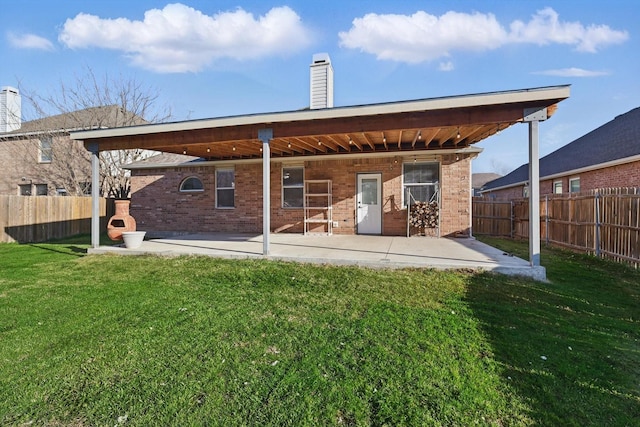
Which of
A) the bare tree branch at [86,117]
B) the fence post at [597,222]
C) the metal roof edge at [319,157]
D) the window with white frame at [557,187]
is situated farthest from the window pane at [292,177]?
the window with white frame at [557,187]

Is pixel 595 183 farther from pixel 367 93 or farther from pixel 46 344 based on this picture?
pixel 46 344

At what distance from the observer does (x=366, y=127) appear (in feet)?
20.8

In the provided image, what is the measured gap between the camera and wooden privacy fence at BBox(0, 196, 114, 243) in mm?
11195

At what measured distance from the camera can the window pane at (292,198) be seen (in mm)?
11125

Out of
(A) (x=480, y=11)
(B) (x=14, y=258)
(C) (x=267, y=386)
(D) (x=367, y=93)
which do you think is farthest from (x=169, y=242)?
(D) (x=367, y=93)

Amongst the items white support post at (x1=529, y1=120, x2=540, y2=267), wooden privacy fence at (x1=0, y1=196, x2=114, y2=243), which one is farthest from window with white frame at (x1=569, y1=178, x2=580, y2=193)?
wooden privacy fence at (x1=0, y1=196, x2=114, y2=243)

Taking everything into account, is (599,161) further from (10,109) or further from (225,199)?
(10,109)

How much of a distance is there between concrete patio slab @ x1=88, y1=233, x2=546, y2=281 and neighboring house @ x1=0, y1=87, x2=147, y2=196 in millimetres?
10386

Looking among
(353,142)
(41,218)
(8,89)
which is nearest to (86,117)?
(8,89)

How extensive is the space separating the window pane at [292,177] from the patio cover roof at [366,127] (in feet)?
4.01

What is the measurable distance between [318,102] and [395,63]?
5.18 metres

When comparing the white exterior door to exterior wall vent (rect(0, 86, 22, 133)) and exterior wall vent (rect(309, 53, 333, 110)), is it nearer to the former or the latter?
exterior wall vent (rect(309, 53, 333, 110))

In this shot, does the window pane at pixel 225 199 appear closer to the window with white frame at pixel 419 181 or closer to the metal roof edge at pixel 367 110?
the metal roof edge at pixel 367 110

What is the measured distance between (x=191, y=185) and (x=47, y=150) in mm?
9796
